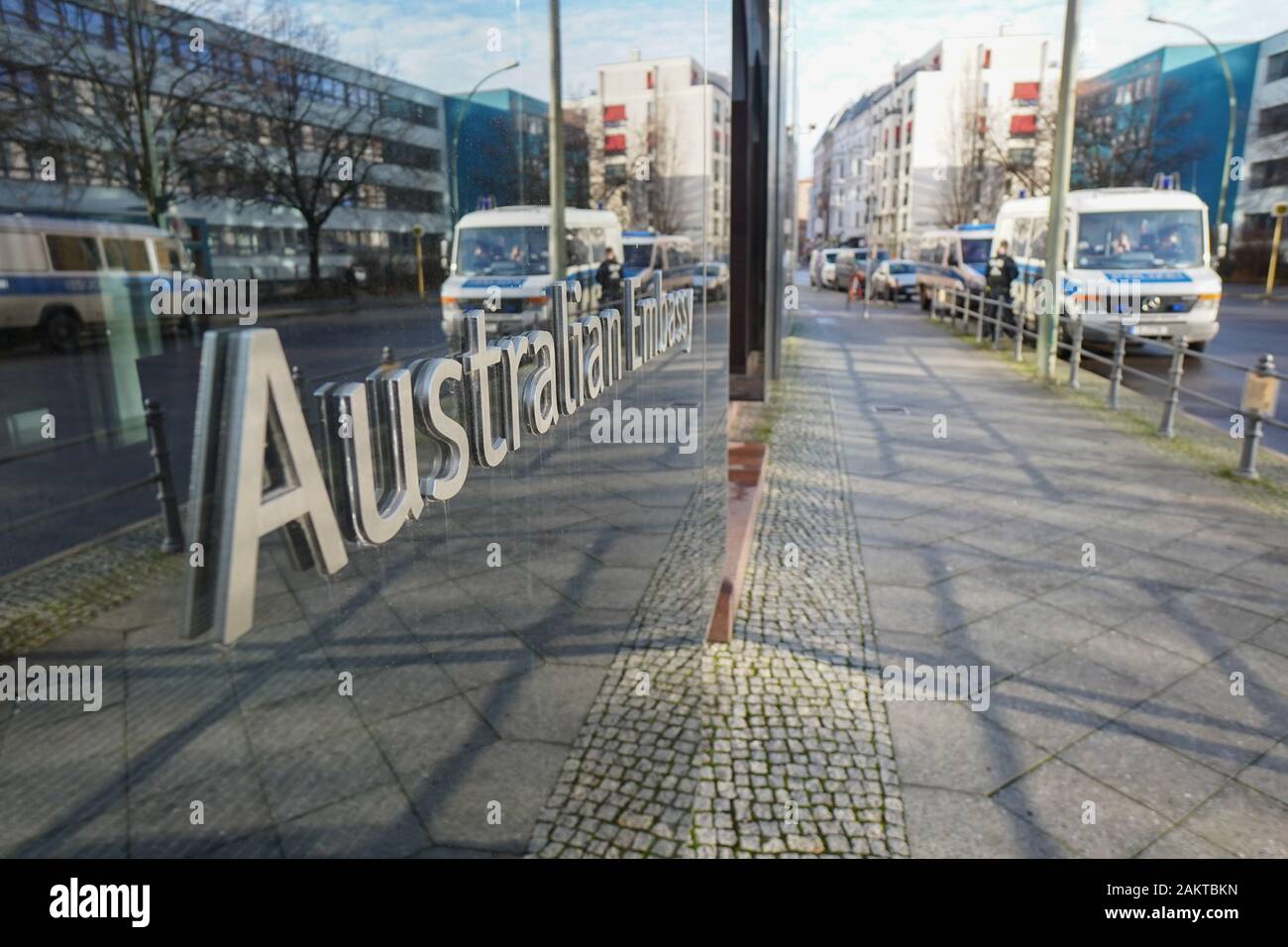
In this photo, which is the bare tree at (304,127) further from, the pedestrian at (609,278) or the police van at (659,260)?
the police van at (659,260)

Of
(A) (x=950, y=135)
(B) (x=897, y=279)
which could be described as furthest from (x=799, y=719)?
(A) (x=950, y=135)

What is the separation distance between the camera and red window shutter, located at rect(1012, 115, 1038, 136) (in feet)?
145

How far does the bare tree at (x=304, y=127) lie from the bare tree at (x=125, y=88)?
0.05m

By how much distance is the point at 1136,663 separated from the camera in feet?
12.2

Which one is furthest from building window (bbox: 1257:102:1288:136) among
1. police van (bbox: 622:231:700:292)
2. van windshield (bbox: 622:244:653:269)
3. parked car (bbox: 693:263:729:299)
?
van windshield (bbox: 622:244:653:269)

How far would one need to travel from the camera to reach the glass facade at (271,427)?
37.4 inches

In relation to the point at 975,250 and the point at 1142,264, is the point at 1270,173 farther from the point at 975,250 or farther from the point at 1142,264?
the point at 1142,264

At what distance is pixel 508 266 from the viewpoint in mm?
1933

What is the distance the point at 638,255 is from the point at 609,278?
15.4 inches

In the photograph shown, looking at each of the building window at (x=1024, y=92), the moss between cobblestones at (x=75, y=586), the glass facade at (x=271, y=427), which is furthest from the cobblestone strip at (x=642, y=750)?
the building window at (x=1024, y=92)

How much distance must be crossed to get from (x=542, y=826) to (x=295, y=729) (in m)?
1.14
